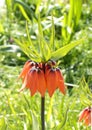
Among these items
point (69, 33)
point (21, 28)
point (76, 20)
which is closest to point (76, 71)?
point (69, 33)

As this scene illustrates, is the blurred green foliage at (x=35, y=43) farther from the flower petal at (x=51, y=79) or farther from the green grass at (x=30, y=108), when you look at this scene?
the flower petal at (x=51, y=79)

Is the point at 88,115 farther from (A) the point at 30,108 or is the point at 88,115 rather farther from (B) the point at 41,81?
(B) the point at 41,81

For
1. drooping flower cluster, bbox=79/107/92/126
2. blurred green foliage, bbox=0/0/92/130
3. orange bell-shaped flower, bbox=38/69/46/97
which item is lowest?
blurred green foliage, bbox=0/0/92/130

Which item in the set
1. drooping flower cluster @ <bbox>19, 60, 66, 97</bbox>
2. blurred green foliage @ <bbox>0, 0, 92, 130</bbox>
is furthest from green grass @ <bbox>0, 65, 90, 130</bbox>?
drooping flower cluster @ <bbox>19, 60, 66, 97</bbox>

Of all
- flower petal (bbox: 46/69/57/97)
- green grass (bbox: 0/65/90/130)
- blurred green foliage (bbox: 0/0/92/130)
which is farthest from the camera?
blurred green foliage (bbox: 0/0/92/130)

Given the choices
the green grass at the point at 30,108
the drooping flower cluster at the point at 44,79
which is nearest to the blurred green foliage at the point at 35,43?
the green grass at the point at 30,108

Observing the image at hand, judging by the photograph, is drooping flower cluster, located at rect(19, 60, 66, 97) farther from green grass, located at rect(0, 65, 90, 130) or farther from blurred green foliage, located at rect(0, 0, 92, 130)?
blurred green foliage, located at rect(0, 0, 92, 130)

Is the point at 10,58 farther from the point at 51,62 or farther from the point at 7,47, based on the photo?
the point at 51,62
